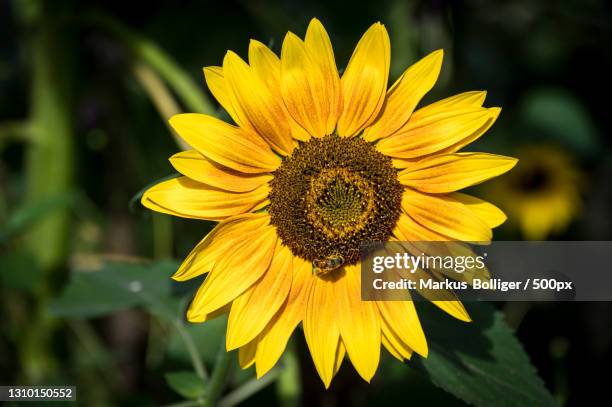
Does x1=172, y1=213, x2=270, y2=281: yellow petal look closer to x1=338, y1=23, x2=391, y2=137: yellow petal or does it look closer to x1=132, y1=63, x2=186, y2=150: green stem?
x1=338, y1=23, x2=391, y2=137: yellow petal

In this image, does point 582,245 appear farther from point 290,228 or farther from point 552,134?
point 290,228

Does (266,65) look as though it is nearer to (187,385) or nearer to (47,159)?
(187,385)

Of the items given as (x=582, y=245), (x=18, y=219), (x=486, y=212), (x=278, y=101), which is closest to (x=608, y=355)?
(x=582, y=245)

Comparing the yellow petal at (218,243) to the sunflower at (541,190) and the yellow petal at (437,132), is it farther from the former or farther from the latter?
the sunflower at (541,190)

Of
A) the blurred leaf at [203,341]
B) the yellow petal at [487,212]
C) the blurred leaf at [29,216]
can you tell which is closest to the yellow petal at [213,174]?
the yellow petal at [487,212]

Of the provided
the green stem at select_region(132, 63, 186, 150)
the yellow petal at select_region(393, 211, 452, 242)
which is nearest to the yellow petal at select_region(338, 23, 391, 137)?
the yellow petal at select_region(393, 211, 452, 242)
